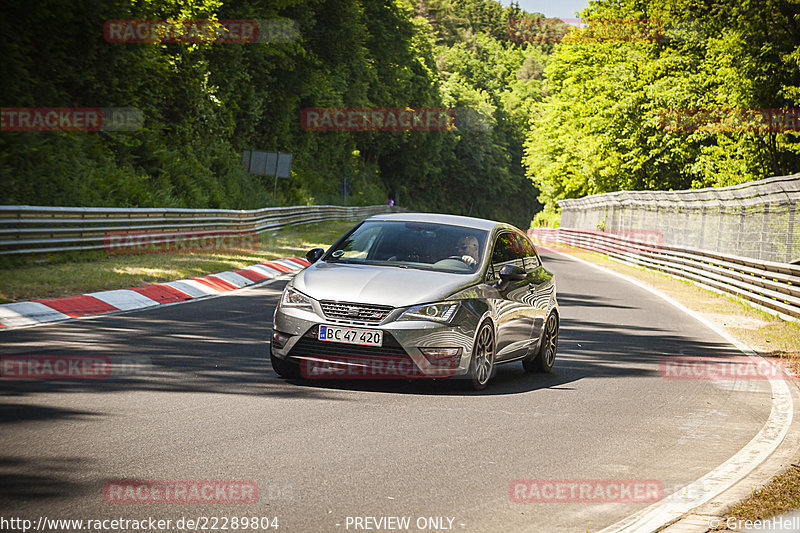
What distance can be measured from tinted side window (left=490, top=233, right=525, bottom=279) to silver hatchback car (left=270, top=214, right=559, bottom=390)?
19 millimetres

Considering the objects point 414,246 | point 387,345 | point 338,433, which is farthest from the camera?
Result: point 414,246

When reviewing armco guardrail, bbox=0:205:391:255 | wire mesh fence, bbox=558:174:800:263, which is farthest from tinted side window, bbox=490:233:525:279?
wire mesh fence, bbox=558:174:800:263

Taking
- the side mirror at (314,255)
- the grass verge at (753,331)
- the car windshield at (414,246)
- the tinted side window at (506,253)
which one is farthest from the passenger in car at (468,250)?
the grass verge at (753,331)

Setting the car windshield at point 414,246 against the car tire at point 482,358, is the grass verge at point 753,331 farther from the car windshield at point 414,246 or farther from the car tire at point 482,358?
the car windshield at point 414,246

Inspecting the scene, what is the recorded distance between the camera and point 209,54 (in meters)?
A: 43.2

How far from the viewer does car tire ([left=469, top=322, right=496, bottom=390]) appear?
873 cm

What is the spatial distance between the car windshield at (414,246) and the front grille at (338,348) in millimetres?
1251

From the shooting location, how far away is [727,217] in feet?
81.1

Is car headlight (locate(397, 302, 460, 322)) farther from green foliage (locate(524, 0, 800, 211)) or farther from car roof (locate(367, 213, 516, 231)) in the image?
green foliage (locate(524, 0, 800, 211))

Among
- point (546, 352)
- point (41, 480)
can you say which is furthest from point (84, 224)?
point (41, 480)

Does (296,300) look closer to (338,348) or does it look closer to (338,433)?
(338,348)

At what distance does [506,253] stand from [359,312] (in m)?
2.52

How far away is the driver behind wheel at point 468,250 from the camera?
31.2 ft

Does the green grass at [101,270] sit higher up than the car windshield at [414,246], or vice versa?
the car windshield at [414,246]
